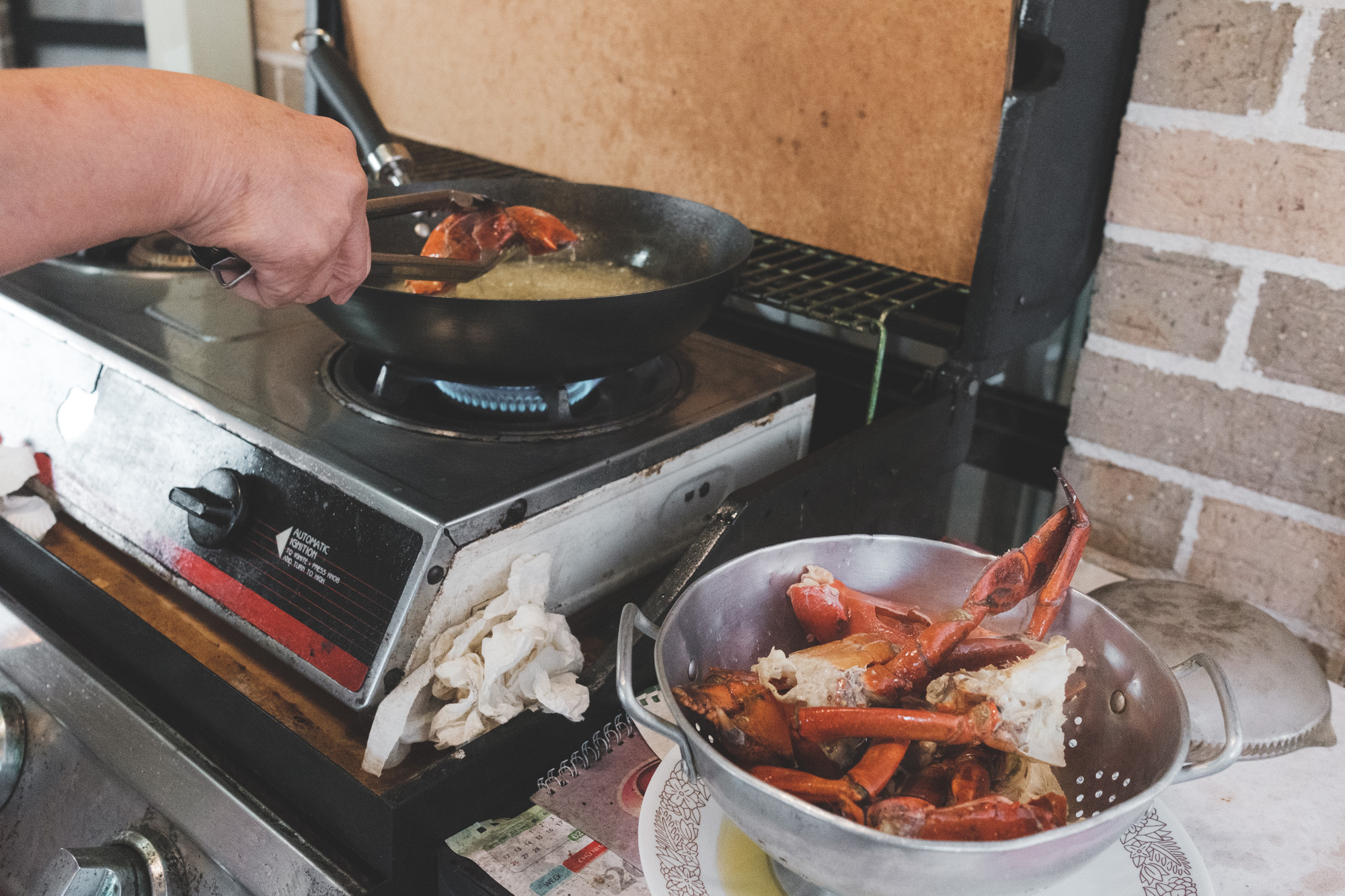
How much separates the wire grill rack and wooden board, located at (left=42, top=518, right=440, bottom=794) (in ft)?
2.23

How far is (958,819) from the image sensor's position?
0.62 metres

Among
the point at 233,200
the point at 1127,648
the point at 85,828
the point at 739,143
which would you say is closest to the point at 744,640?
the point at 1127,648

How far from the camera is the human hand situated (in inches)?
30.1

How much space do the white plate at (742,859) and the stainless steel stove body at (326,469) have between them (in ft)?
0.85

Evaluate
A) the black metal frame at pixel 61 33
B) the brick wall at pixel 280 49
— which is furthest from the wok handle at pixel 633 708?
the black metal frame at pixel 61 33

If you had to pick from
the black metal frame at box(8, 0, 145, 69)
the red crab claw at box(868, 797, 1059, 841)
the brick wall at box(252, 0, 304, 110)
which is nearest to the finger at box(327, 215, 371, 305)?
the red crab claw at box(868, 797, 1059, 841)

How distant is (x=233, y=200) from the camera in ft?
2.56

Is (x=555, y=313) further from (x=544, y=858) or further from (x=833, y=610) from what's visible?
(x=544, y=858)

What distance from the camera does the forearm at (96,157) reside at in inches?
26.1

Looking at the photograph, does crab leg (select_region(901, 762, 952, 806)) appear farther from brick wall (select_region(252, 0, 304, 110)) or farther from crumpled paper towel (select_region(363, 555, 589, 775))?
brick wall (select_region(252, 0, 304, 110))

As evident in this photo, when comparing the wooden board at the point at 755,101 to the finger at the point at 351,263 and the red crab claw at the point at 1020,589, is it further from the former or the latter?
the finger at the point at 351,263

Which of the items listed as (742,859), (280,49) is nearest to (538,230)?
(742,859)

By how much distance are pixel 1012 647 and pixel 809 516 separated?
0.31 metres

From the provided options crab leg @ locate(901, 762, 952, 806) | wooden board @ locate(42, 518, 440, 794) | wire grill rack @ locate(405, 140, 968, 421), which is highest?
wire grill rack @ locate(405, 140, 968, 421)
